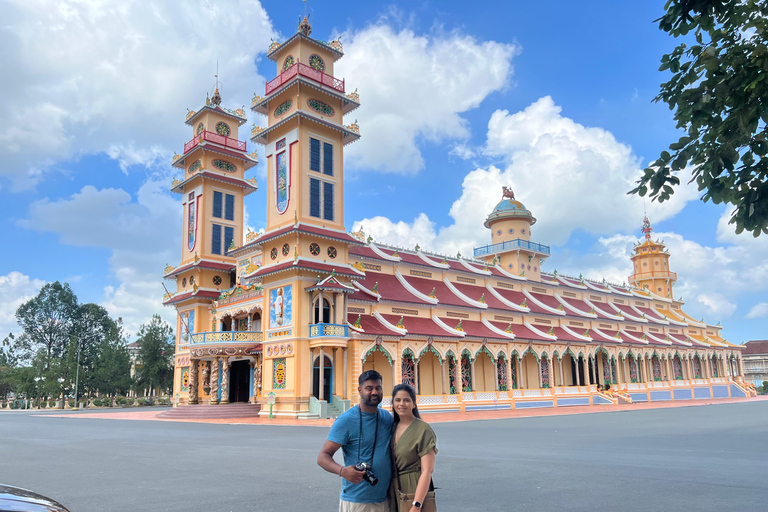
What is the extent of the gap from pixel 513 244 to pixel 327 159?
74.5 feet

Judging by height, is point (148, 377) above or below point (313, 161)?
below

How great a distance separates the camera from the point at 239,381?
3503cm

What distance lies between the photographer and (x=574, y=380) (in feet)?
151

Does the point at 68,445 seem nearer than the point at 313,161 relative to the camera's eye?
Yes

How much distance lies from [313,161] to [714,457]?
80.5 ft

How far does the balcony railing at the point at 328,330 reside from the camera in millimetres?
28172

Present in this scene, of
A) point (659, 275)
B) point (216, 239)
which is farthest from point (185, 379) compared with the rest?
point (659, 275)

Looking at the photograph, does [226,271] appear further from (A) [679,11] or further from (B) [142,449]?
(A) [679,11]

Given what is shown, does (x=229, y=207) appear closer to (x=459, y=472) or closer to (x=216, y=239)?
(x=216, y=239)

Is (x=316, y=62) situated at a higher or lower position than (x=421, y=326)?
higher

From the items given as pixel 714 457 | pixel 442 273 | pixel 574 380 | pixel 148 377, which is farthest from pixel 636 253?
pixel 714 457

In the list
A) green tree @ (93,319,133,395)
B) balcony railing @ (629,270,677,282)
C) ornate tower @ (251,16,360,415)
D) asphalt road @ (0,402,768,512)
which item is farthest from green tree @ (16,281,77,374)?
balcony railing @ (629,270,677,282)

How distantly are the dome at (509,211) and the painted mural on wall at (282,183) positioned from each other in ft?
82.4

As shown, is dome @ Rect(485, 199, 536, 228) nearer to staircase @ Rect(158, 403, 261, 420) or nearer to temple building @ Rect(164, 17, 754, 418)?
temple building @ Rect(164, 17, 754, 418)
